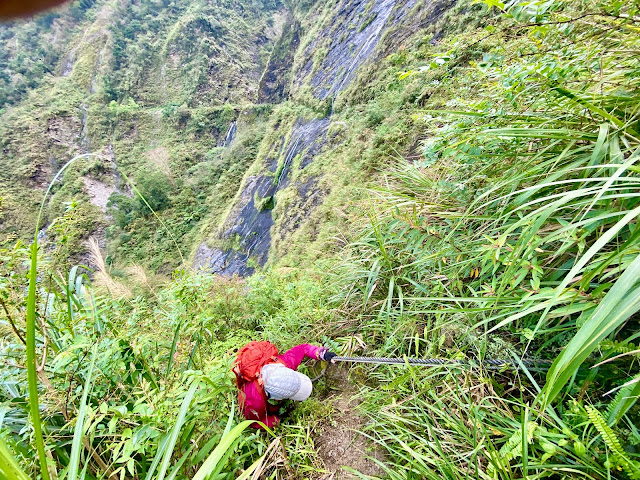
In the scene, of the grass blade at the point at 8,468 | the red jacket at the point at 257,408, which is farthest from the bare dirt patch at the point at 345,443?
the grass blade at the point at 8,468

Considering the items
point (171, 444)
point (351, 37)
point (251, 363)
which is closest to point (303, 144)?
point (351, 37)

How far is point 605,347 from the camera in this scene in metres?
0.90

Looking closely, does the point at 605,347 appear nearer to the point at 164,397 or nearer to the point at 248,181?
the point at 164,397

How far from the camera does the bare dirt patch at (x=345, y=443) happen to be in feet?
4.80

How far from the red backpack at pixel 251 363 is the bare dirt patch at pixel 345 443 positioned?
47 centimetres

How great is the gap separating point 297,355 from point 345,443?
2.13ft

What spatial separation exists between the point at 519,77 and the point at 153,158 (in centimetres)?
2842

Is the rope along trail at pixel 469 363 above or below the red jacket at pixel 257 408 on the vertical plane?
above

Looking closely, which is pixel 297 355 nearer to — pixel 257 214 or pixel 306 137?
pixel 257 214

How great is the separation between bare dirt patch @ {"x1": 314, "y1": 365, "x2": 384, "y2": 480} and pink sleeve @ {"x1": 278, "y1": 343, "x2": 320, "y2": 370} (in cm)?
29

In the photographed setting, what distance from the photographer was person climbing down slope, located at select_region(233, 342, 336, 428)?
5.67 ft

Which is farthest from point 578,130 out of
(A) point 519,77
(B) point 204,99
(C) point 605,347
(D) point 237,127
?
(B) point 204,99

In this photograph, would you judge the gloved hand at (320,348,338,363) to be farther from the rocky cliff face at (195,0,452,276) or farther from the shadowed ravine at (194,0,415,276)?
the shadowed ravine at (194,0,415,276)

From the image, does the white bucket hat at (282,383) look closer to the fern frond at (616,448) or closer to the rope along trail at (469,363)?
the rope along trail at (469,363)
